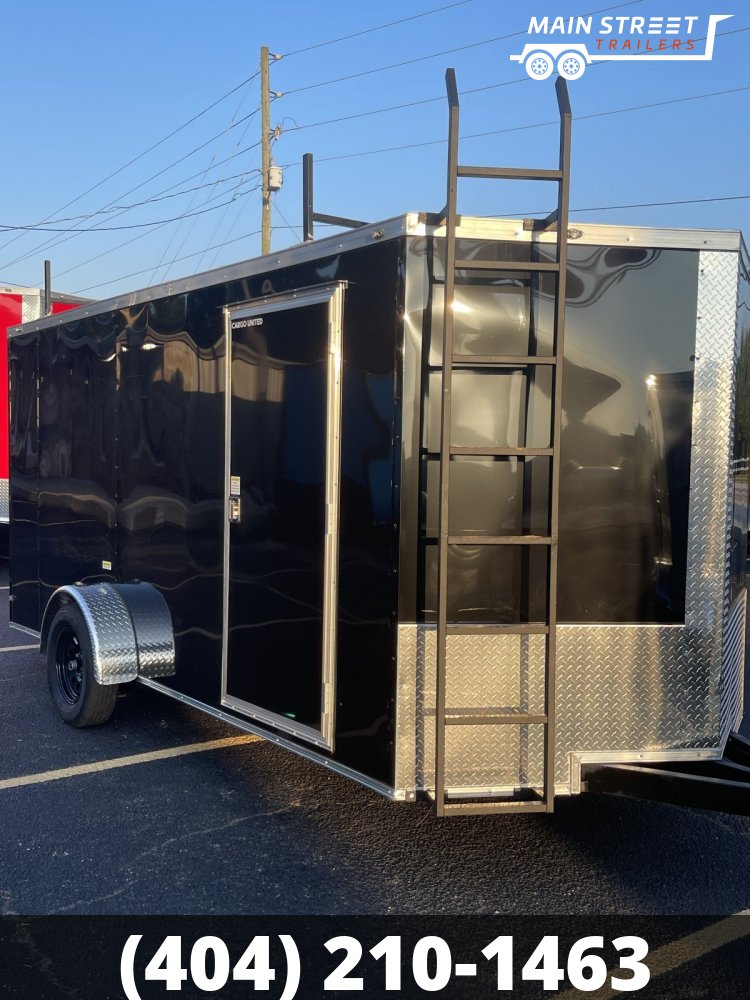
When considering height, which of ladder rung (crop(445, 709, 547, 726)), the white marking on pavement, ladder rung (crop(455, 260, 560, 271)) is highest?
ladder rung (crop(455, 260, 560, 271))

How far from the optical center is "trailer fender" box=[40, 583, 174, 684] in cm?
505

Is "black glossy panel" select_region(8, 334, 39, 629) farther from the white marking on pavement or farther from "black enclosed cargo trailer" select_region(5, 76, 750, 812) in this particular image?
the white marking on pavement

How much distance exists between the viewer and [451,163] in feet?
10.6

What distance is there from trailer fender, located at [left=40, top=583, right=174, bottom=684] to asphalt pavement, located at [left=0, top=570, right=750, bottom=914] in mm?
496

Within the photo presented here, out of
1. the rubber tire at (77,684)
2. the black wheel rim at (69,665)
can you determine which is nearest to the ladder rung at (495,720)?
the rubber tire at (77,684)

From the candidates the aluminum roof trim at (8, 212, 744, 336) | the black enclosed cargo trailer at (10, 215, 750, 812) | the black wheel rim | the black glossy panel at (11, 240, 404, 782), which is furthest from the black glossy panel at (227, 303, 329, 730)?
the black wheel rim

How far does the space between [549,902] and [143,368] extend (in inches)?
139

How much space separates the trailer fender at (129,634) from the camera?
16.6ft

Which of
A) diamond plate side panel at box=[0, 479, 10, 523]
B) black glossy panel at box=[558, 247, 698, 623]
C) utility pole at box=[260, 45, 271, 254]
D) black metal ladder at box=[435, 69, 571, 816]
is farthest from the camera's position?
utility pole at box=[260, 45, 271, 254]

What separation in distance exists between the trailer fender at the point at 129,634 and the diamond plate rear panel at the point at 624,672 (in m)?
2.05

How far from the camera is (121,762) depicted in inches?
197

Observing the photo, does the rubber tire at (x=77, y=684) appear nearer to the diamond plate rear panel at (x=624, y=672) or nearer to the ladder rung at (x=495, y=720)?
the diamond plate rear panel at (x=624, y=672)

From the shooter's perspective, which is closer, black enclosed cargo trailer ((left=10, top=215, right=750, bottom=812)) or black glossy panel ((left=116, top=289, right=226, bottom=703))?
black enclosed cargo trailer ((left=10, top=215, right=750, bottom=812))

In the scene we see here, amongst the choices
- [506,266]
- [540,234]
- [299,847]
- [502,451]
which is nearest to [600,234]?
[540,234]
